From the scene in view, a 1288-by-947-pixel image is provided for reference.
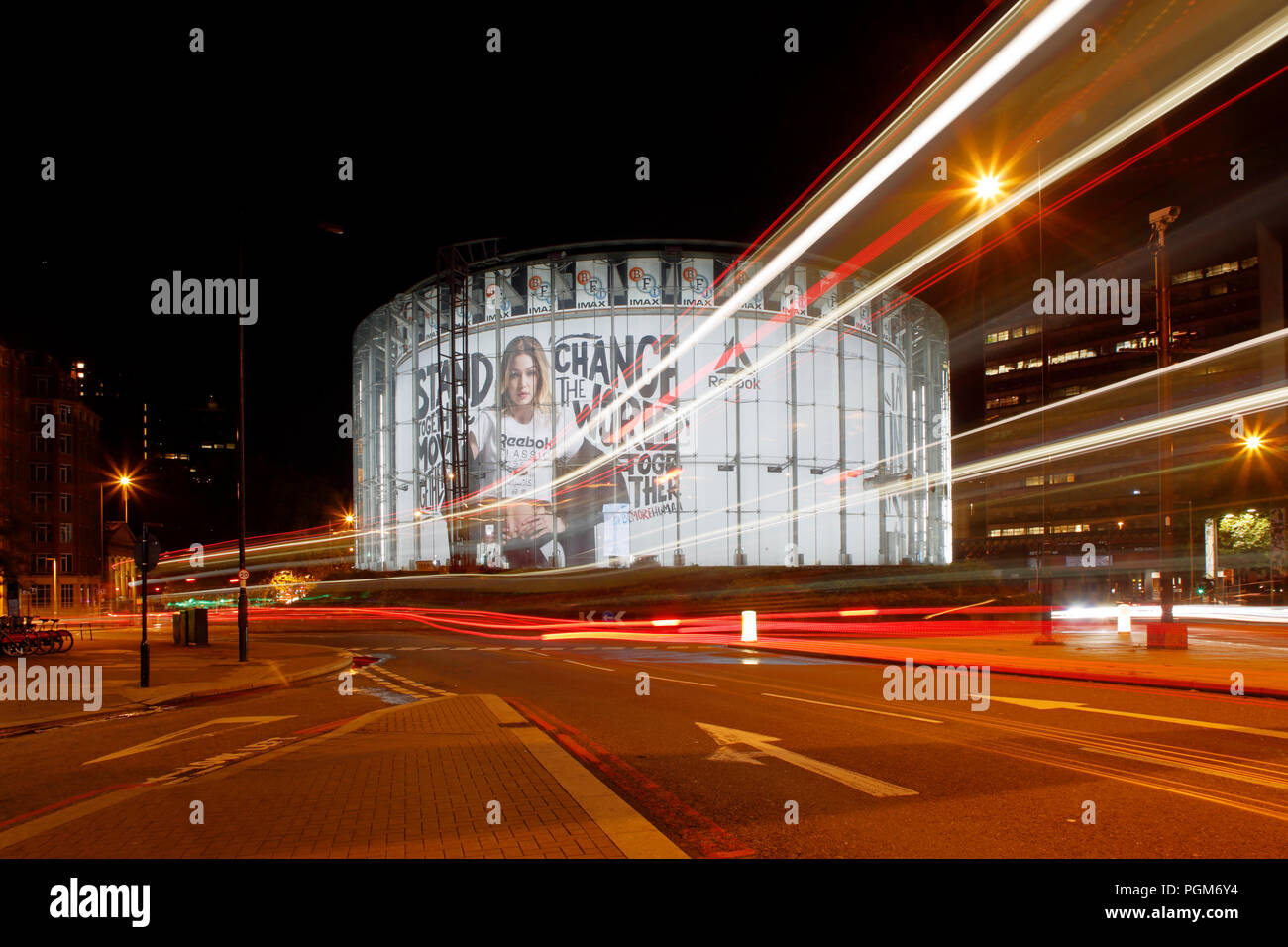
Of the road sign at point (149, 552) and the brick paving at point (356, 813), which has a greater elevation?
the road sign at point (149, 552)

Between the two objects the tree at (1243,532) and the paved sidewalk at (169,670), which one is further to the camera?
the tree at (1243,532)

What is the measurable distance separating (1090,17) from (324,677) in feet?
65.2

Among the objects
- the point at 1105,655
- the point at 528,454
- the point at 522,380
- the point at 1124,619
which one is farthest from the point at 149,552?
the point at 522,380

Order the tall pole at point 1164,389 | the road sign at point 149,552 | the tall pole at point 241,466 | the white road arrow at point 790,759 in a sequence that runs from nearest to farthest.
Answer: the white road arrow at point 790,759, the road sign at point 149,552, the tall pole at point 1164,389, the tall pole at point 241,466

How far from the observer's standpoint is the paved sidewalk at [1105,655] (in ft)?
45.4

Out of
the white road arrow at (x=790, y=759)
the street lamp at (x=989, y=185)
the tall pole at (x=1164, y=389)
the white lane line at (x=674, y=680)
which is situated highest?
the street lamp at (x=989, y=185)

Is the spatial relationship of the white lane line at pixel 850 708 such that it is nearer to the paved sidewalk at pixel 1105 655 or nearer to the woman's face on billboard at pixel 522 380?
the paved sidewalk at pixel 1105 655

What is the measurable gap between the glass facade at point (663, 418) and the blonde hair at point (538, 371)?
3.4 inches

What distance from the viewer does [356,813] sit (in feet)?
19.7

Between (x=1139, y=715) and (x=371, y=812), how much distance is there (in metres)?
9.32

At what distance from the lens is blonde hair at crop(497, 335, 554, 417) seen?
51344 mm

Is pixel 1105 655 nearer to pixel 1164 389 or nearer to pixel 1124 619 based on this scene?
pixel 1164 389

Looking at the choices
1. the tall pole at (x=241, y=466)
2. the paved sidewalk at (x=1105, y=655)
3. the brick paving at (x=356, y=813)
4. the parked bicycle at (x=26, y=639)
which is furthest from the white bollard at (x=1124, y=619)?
the parked bicycle at (x=26, y=639)
